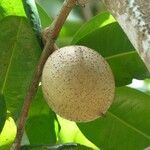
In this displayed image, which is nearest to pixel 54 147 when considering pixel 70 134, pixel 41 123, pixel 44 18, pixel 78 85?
pixel 78 85

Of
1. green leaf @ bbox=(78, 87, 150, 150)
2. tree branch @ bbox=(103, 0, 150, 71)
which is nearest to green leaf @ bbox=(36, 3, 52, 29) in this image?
green leaf @ bbox=(78, 87, 150, 150)

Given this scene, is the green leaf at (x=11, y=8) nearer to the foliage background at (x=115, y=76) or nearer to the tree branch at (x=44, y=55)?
the foliage background at (x=115, y=76)

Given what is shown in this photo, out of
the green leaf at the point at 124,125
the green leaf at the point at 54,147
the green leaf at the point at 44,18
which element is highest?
the green leaf at the point at 44,18

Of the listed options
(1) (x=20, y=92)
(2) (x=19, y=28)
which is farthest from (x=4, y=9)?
(1) (x=20, y=92)

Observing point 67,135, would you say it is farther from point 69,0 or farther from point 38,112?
point 69,0

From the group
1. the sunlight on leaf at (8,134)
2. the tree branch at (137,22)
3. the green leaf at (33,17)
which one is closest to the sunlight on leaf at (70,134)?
the sunlight on leaf at (8,134)

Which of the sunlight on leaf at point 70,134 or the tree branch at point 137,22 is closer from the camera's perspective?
the tree branch at point 137,22

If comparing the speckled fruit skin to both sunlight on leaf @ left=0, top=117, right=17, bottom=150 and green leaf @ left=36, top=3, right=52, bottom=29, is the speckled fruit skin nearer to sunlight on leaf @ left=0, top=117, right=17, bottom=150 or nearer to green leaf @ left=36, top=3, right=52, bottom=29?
sunlight on leaf @ left=0, top=117, right=17, bottom=150

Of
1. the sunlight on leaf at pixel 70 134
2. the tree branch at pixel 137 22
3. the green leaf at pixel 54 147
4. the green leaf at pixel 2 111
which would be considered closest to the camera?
the tree branch at pixel 137 22
